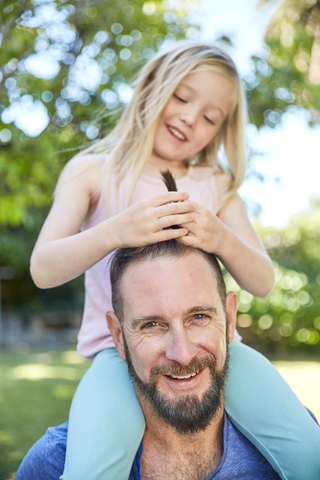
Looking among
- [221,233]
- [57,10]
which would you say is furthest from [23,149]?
[221,233]

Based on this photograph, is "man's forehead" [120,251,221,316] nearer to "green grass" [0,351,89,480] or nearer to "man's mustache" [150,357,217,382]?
"man's mustache" [150,357,217,382]

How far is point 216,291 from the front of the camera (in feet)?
6.86

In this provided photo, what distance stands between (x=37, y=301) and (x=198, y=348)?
42.2 ft

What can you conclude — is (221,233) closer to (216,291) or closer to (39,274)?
(216,291)

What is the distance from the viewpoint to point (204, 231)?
195 cm

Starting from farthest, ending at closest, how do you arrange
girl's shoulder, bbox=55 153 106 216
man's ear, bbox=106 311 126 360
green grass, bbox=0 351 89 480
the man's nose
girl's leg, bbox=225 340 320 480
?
green grass, bbox=0 351 89 480, girl's shoulder, bbox=55 153 106 216, man's ear, bbox=106 311 126 360, girl's leg, bbox=225 340 320 480, the man's nose

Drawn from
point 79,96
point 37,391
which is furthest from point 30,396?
point 79,96

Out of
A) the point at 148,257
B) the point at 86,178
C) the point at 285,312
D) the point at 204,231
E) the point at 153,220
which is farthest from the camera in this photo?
the point at 285,312

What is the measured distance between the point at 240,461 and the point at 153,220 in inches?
42.2

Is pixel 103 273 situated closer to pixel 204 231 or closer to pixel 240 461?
pixel 204 231

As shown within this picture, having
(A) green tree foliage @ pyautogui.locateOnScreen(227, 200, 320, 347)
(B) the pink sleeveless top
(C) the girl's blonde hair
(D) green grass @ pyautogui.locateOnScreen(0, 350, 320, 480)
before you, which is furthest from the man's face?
(A) green tree foliage @ pyautogui.locateOnScreen(227, 200, 320, 347)

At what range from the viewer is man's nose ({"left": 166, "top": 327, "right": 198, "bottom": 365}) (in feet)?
6.00

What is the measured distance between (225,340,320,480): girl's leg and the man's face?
0.54 ft

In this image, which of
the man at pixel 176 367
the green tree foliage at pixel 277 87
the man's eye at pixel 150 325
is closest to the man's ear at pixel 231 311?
the man at pixel 176 367
